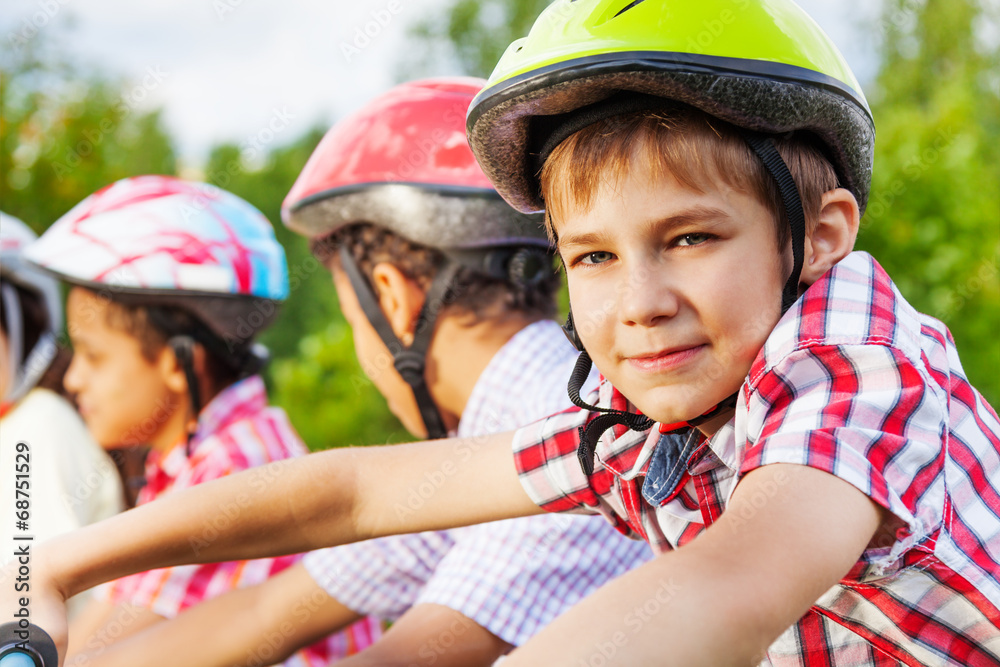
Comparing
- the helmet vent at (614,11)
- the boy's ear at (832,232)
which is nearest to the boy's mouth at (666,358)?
the boy's ear at (832,232)

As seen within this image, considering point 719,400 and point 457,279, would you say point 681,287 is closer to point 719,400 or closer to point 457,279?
point 719,400

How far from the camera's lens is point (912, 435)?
1.19m

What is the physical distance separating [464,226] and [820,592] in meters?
1.93

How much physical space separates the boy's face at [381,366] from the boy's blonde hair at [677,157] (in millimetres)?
1391

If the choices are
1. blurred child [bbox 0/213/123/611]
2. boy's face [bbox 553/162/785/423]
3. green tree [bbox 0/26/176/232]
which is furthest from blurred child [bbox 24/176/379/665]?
green tree [bbox 0/26/176/232]

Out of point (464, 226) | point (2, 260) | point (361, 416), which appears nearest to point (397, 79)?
point (361, 416)

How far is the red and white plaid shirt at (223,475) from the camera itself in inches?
122

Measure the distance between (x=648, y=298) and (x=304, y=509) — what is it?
826 mm

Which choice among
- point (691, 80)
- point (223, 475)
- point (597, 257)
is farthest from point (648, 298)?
point (223, 475)

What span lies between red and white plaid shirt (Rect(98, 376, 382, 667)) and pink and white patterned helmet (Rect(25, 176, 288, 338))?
340mm

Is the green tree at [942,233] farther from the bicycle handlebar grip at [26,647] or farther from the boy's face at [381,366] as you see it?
the bicycle handlebar grip at [26,647]

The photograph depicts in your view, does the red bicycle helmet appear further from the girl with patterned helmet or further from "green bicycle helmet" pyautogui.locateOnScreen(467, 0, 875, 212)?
"green bicycle helmet" pyautogui.locateOnScreen(467, 0, 875, 212)

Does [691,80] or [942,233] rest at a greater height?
[691,80]

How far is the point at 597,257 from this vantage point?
1578 mm
